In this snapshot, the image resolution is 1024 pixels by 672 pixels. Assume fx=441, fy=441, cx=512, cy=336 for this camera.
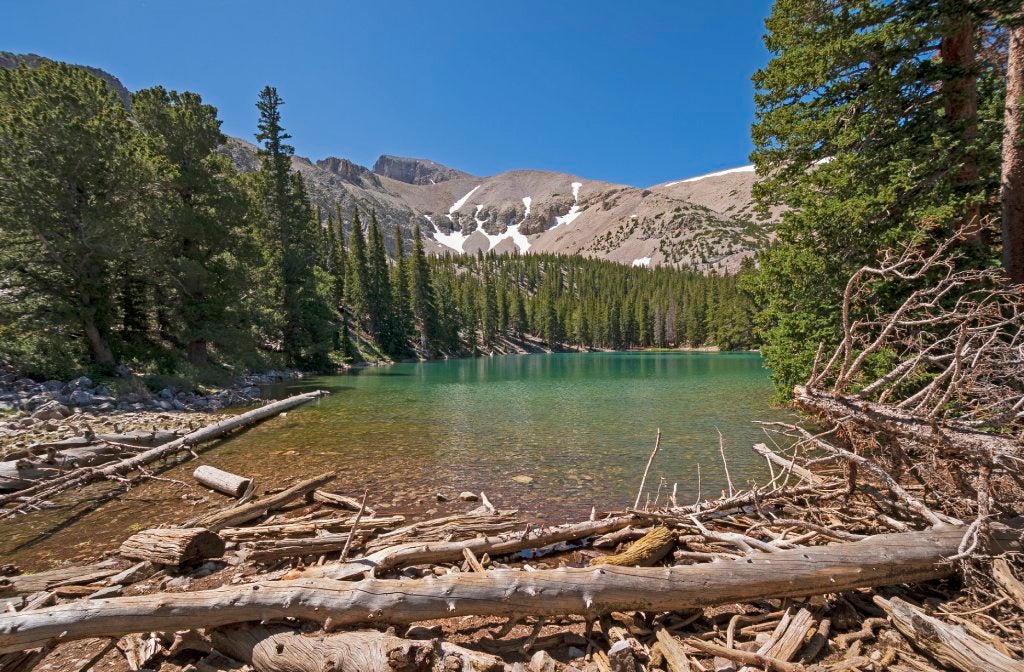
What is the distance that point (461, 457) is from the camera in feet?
45.4

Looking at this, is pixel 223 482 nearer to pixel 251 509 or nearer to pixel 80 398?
pixel 251 509

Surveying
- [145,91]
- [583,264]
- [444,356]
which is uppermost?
[583,264]

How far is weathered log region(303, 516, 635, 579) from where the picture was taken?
519cm

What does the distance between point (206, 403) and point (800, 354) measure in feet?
81.0

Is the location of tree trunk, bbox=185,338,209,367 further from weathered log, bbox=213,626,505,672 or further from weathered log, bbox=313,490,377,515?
weathered log, bbox=213,626,505,672

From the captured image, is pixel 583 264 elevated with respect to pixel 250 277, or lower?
elevated

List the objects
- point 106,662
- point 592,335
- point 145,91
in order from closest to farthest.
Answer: point 106,662, point 145,91, point 592,335

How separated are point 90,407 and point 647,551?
21254 mm

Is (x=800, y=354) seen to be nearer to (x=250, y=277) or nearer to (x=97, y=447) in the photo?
(x=97, y=447)

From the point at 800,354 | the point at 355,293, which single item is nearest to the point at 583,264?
the point at 355,293

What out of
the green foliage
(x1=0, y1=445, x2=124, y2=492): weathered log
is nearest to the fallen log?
(x1=0, y1=445, x2=124, y2=492): weathered log

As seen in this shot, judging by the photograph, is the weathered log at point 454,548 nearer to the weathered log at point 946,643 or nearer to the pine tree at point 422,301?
the weathered log at point 946,643

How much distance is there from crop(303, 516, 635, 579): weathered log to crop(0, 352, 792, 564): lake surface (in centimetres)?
215

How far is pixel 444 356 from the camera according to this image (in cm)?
8444
